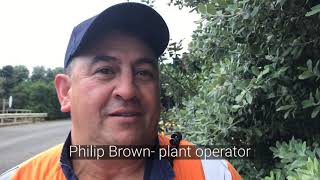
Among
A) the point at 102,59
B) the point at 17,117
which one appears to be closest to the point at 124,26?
the point at 102,59

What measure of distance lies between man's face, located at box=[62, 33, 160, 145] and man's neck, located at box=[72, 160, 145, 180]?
0.42ft

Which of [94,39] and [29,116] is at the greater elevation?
[94,39]

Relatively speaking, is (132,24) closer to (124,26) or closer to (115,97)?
(124,26)

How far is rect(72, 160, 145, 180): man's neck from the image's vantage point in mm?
1876

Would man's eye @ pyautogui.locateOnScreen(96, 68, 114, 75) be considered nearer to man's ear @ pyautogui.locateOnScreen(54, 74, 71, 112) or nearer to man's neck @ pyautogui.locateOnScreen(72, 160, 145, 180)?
man's ear @ pyautogui.locateOnScreen(54, 74, 71, 112)

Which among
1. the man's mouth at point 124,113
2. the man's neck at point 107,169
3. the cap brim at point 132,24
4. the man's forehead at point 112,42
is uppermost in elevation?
the cap brim at point 132,24

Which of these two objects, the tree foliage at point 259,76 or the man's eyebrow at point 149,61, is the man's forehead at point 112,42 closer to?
the man's eyebrow at point 149,61

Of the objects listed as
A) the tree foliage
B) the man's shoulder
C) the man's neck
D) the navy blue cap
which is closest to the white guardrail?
the tree foliage

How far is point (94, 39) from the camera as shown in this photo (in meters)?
1.76

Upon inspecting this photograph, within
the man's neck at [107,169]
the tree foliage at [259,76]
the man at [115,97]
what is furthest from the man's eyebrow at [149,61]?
the tree foliage at [259,76]

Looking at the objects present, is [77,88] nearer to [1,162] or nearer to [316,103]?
[316,103]

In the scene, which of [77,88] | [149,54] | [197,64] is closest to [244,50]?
[149,54]

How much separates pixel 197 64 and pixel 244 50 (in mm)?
1994

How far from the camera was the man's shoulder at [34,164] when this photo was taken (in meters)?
1.85
